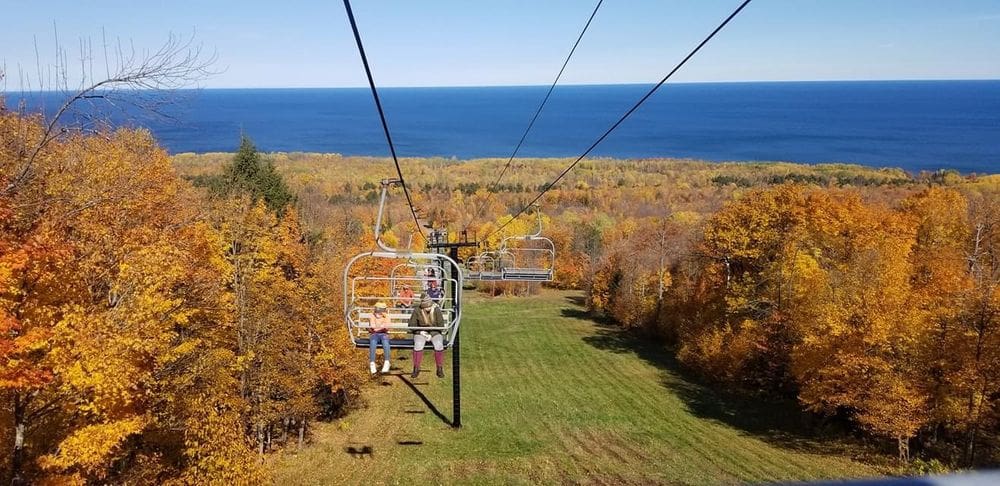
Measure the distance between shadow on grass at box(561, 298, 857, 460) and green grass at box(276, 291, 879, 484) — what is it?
10 cm

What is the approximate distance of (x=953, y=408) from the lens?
859 inches

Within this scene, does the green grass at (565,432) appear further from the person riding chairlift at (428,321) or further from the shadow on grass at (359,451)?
the person riding chairlift at (428,321)

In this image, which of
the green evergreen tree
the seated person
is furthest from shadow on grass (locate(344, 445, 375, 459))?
the green evergreen tree

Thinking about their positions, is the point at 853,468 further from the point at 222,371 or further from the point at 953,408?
the point at 222,371

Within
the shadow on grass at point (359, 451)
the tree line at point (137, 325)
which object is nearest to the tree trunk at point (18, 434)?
the tree line at point (137, 325)

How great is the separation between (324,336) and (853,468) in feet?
71.3

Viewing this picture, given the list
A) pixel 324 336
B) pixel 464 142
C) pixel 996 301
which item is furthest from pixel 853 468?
pixel 464 142

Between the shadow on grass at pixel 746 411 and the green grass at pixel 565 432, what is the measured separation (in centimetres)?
10

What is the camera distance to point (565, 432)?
30656 mm

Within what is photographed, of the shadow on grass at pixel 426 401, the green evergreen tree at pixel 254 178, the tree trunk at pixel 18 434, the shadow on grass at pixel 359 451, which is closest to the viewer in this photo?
the tree trunk at pixel 18 434

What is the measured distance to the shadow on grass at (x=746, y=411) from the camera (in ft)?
93.1

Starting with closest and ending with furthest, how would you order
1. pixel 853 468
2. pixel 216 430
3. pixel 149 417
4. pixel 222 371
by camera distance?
pixel 149 417 < pixel 216 430 < pixel 222 371 < pixel 853 468

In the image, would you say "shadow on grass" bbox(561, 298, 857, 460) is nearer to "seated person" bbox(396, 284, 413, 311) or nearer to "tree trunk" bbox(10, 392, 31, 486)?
"seated person" bbox(396, 284, 413, 311)

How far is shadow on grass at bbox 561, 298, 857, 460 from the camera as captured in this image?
93.1ft
